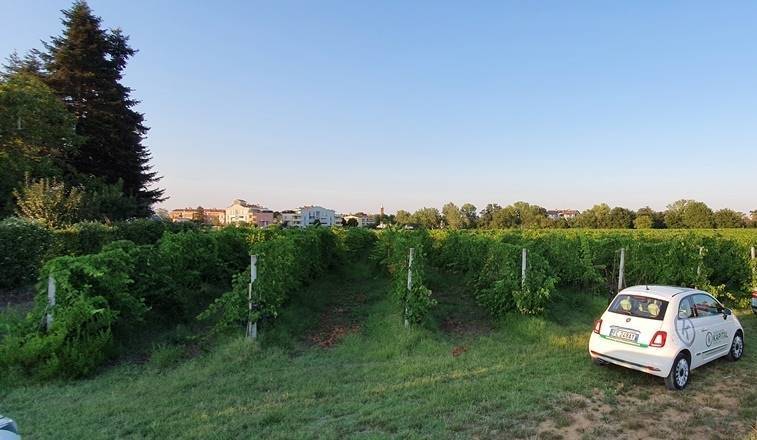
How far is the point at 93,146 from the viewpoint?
28078mm

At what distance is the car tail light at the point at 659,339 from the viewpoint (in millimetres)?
5422

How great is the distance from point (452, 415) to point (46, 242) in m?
11.8

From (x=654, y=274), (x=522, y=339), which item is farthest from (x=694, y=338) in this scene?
(x=654, y=274)

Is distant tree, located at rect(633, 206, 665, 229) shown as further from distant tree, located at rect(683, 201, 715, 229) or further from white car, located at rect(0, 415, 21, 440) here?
white car, located at rect(0, 415, 21, 440)

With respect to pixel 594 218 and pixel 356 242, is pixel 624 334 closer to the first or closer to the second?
pixel 356 242

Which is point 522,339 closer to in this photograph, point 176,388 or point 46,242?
point 176,388

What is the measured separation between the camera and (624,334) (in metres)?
5.75

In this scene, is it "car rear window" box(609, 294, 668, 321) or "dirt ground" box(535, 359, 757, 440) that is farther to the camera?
"car rear window" box(609, 294, 668, 321)

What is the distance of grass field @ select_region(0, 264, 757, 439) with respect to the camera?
414cm

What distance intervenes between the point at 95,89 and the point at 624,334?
112 ft

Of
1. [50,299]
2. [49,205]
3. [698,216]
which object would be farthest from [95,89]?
[698,216]

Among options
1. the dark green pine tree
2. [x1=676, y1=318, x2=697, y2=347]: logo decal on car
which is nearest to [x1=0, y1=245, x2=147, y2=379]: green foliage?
[x1=676, y1=318, x2=697, y2=347]: logo decal on car

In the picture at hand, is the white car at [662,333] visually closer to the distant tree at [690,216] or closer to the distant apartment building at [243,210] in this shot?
the distant tree at [690,216]

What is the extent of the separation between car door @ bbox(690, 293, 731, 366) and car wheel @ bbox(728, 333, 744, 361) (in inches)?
11.1
